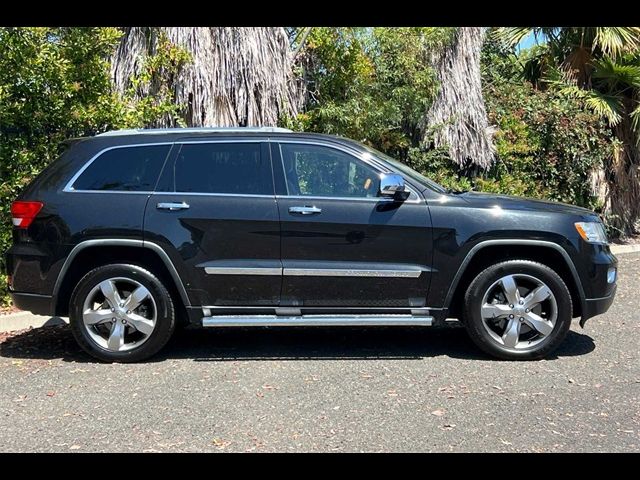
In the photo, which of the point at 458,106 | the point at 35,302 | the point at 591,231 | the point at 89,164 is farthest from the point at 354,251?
the point at 458,106

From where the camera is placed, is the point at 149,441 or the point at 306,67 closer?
the point at 149,441

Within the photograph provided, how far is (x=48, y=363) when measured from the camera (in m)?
5.63

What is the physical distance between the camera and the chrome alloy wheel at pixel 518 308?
213 inches

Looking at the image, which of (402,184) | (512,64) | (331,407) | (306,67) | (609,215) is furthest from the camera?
(512,64)

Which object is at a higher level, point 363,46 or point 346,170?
point 363,46

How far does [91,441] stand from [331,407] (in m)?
1.58

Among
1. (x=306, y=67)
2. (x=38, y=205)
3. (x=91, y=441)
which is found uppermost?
(x=306, y=67)

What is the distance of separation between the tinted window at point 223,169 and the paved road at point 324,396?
150 cm

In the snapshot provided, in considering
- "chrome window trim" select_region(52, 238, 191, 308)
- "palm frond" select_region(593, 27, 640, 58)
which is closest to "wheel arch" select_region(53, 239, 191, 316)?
"chrome window trim" select_region(52, 238, 191, 308)

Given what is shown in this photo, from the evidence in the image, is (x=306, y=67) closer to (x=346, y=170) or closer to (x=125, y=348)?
(x=346, y=170)

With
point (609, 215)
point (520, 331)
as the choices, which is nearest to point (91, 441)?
point (520, 331)

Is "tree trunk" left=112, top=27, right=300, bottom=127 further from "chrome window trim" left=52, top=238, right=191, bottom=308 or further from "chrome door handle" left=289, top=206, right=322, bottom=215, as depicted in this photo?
"chrome door handle" left=289, top=206, right=322, bottom=215

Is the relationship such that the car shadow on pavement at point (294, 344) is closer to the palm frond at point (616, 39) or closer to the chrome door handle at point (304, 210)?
the chrome door handle at point (304, 210)
